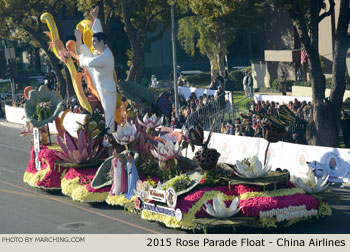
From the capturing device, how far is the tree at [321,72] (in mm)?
27703

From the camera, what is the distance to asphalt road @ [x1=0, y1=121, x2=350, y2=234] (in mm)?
19580

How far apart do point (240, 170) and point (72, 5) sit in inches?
1391

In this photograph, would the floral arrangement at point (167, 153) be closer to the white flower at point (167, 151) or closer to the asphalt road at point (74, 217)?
the white flower at point (167, 151)

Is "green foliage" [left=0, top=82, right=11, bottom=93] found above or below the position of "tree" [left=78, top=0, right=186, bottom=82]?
below

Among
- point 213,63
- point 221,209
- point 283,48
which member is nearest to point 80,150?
point 221,209

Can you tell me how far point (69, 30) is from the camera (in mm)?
73188

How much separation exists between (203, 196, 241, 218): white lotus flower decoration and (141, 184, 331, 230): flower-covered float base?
0.15 metres

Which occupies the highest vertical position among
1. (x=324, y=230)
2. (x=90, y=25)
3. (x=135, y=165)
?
(x=90, y=25)

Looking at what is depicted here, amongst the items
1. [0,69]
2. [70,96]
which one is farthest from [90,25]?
[0,69]

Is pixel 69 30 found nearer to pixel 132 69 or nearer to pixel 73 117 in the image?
pixel 132 69

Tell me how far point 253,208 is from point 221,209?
935 millimetres

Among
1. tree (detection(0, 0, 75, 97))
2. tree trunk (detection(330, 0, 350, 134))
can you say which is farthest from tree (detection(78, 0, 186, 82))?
tree trunk (detection(330, 0, 350, 134))

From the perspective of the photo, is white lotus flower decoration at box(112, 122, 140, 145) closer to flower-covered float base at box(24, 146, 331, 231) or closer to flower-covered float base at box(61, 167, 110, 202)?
flower-covered float base at box(61, 167, 110, 202)

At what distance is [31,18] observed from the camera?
169 ft
